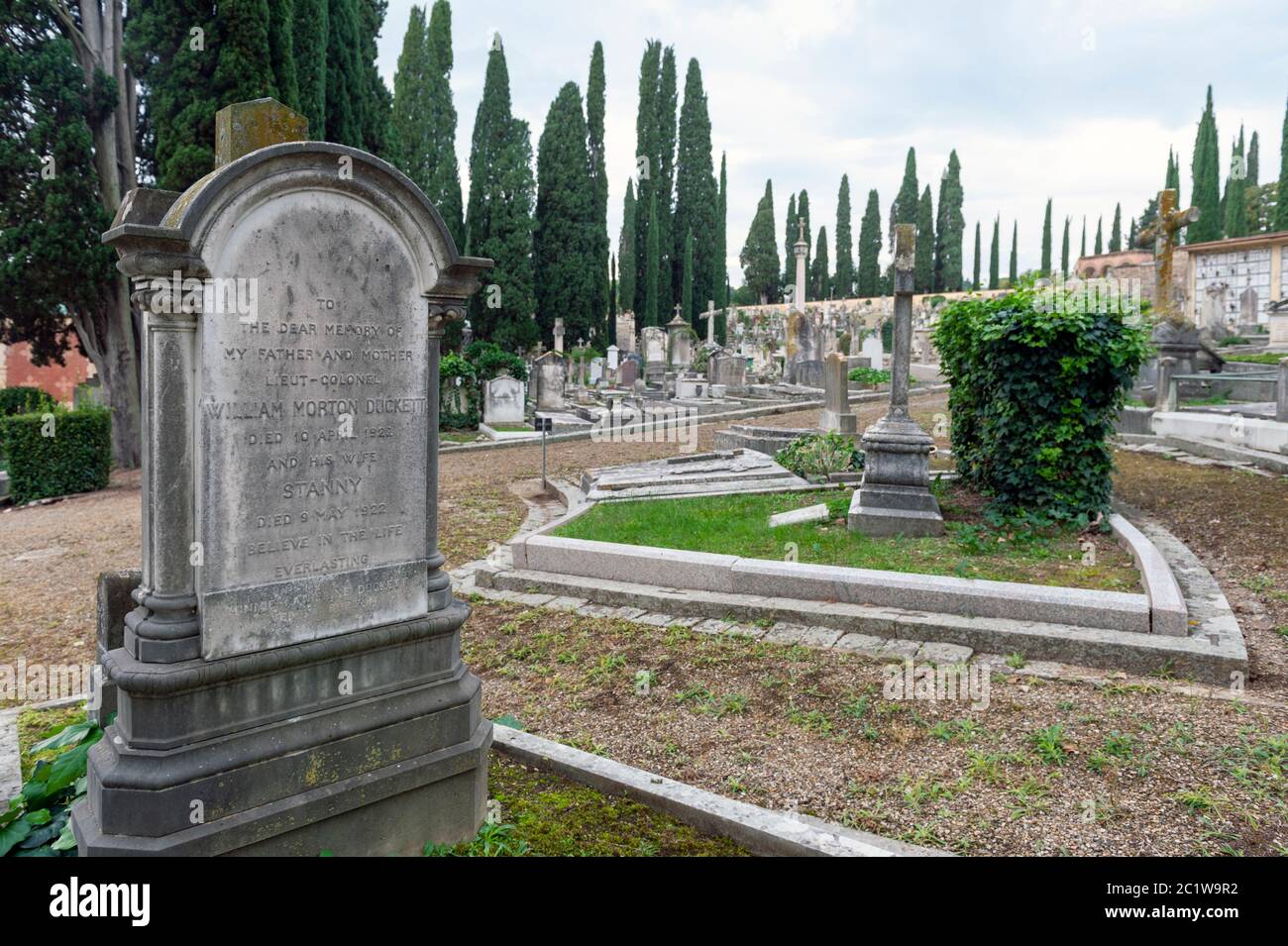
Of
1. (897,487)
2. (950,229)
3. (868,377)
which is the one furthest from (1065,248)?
(897,487)

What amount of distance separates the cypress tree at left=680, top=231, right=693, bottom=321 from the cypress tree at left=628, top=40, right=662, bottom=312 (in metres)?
2.16

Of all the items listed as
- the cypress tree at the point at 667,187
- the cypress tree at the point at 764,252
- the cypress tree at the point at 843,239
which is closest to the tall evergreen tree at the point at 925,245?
the cypress tree at the point at 843,239

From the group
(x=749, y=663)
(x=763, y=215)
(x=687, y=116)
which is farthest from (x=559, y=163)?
(x=749, y=663)

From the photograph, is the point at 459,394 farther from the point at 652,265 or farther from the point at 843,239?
the point at 843,239

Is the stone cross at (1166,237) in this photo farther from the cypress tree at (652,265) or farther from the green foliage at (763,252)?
the green foliage at (763,252)

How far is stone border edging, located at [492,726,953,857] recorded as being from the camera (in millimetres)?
2854

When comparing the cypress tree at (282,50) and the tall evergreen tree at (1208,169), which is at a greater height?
the tall evergreen tree at (1208,169)

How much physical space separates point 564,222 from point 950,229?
3549 centimetres

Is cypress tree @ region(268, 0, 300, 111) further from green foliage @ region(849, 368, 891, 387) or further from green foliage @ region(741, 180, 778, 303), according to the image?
green foliage @ region(741, 180, 778, 303)

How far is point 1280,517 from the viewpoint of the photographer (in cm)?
749

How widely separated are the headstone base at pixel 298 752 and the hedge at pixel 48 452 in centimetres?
1288

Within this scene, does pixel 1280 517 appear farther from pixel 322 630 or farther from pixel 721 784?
pixel 322 630

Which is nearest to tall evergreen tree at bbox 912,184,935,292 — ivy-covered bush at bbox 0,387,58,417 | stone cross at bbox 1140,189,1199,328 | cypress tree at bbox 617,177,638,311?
cypress tree at bbox 617,177,638,311

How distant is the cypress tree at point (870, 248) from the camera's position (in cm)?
5953
